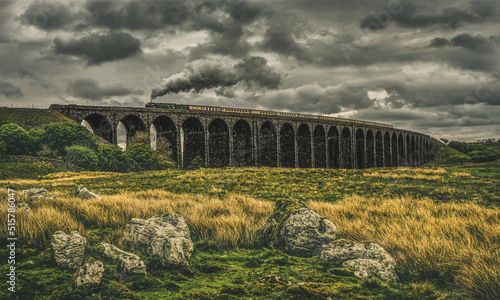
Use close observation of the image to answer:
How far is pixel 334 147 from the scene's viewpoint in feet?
236

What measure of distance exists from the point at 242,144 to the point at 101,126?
21304 mm

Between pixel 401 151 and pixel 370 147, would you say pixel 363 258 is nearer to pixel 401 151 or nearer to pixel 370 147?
pixel 370 147

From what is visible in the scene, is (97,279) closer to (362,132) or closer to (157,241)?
(157,241)

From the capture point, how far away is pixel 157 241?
17.3ft

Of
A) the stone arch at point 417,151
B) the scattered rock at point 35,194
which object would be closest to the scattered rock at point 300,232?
the scattered rock at point 35,194

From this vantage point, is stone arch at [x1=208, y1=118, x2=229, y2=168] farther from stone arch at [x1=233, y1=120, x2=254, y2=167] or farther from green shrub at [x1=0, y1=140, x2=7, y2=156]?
green shrub at [x1=0, y1=140, x2=7, y2=156]

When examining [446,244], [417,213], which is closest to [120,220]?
[446,244]

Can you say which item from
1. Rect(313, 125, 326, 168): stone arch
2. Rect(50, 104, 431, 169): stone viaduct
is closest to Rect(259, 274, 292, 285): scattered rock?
Rect(50, 104, 431, 169): stone viaduct

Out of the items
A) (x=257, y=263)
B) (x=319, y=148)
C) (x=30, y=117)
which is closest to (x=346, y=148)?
(x=319, y=148)

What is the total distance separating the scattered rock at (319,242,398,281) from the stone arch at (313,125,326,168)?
61.8 m

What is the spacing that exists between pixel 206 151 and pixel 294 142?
1846 centimetres

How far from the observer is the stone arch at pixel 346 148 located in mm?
71562

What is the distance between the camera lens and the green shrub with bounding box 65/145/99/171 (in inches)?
1462

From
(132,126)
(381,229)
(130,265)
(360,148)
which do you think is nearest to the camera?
(130,265)
